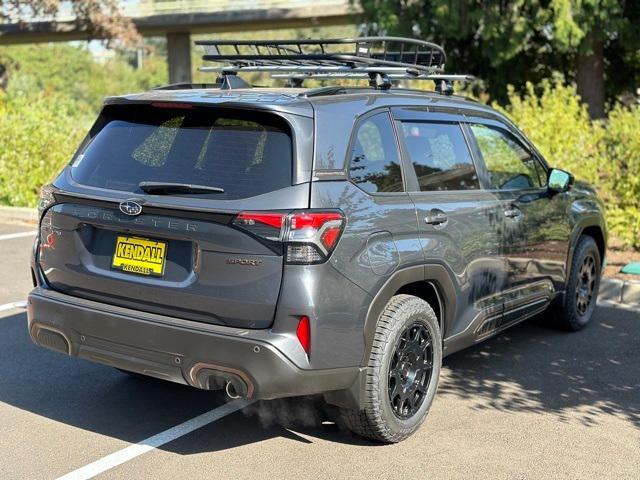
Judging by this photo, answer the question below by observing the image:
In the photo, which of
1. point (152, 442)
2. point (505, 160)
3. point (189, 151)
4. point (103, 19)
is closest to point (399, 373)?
point (152, 442)

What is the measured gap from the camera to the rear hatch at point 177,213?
13.1 feet

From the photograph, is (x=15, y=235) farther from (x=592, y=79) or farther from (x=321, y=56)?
(x=592, y=79)

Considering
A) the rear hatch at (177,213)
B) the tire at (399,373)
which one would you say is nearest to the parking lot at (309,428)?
the tire at (399,373)

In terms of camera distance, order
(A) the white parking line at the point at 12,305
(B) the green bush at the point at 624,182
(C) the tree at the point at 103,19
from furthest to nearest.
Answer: (C) the tree at the point at 103,19
(B) the green bush at the point at 624,182
(A) the white parking line at the point at 12,305

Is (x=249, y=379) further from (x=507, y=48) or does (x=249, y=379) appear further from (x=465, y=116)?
(x=507, y=48)

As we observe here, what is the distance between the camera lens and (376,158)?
4598mm

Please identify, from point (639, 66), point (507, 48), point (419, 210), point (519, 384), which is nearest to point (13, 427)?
point (419, 210)

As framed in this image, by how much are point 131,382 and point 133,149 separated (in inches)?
68.0

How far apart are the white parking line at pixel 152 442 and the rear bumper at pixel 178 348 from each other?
48 centimetres

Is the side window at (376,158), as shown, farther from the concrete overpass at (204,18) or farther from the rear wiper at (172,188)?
the concrete overpass at (204,18)

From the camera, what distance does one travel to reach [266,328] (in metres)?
3.98

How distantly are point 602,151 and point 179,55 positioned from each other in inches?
1607

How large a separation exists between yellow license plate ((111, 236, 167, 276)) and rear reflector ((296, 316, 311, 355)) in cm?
75

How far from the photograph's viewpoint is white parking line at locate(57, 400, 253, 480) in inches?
164
